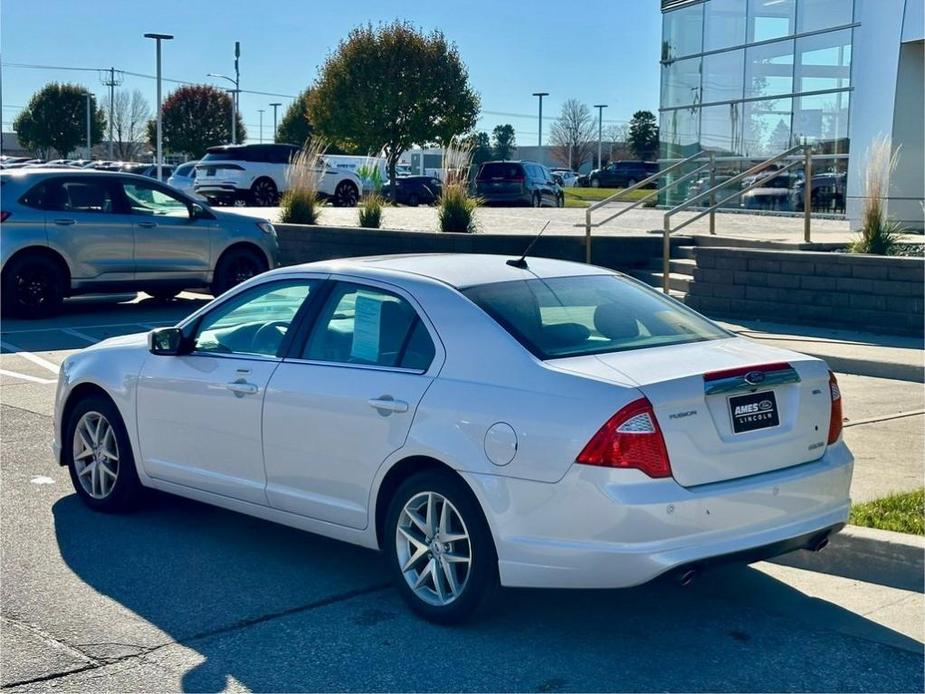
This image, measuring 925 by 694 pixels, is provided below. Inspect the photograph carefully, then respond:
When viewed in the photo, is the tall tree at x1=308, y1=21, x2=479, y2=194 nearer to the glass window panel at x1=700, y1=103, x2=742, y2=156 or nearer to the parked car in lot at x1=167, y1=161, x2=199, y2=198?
the parked car in lot at x1=167, y1=161, x2=199, y2=198

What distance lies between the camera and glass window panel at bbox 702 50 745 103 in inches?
1071

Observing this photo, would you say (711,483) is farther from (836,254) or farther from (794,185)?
(794,185)

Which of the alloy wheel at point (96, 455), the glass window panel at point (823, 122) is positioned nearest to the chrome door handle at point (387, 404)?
the alloy wheel at point (96, 455)

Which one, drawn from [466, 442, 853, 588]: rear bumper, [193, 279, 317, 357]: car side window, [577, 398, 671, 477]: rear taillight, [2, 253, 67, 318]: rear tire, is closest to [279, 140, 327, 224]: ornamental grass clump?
[2, 253, 67, 318]: rear tire

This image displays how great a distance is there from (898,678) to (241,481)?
3.14 m

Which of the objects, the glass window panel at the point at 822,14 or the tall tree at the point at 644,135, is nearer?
the glass window panel at the point at 822,14

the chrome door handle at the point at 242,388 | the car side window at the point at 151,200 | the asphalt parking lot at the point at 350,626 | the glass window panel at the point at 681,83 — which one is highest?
the glass window panel at the point at 681,83

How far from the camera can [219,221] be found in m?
16.9

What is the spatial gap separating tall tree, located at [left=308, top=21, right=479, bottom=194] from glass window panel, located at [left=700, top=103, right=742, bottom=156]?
1135 centimetres

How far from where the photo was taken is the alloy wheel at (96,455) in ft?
23.0

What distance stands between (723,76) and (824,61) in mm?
3397

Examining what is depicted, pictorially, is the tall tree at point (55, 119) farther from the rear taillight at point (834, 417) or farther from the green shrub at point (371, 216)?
the rear taillight at point (834, 417)

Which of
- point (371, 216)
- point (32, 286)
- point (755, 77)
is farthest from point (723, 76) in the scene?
point (32, 286)

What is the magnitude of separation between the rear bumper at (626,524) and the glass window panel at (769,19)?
876 inches
